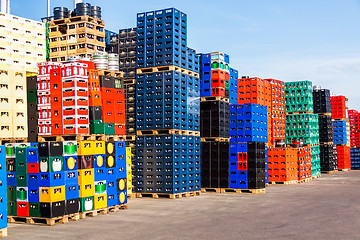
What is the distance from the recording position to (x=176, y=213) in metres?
12.9

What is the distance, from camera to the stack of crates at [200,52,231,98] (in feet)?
63.5

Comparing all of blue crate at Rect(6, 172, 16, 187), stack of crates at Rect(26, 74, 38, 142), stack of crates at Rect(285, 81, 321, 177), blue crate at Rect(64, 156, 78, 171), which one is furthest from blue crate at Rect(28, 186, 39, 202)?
stack of crates at Rect(285, 81, 321, 177)

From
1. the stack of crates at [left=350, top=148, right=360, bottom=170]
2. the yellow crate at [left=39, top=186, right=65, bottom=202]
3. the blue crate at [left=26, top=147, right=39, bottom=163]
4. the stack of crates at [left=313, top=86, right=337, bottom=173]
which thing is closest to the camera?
the yellow crate at [left=39, top=186, right=65, bottom=202]

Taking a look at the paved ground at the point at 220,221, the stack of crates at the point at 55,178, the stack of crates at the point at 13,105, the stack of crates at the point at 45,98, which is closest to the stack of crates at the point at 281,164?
the paved ground at the point at 220,221

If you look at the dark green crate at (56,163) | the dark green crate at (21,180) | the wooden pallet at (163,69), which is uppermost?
the wooden pallet at (163,69)

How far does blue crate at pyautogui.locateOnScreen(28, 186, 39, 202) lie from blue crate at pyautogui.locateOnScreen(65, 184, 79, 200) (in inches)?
27.9

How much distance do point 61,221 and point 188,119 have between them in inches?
295

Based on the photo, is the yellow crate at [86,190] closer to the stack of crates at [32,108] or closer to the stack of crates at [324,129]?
the stack of crates at [32,108]

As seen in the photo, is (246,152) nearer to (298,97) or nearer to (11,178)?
(11,178)

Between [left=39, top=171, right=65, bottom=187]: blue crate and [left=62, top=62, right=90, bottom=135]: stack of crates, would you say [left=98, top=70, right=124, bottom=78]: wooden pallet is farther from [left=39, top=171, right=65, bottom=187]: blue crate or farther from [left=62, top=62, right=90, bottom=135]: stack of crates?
[left=39, top=171, right=65, bottom=187]: blue crate

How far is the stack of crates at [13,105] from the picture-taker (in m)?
12.2

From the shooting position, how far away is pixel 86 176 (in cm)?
1230

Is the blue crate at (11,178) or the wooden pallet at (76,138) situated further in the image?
the wooden pallet at (76,138)

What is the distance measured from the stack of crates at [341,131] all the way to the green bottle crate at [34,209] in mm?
28062
